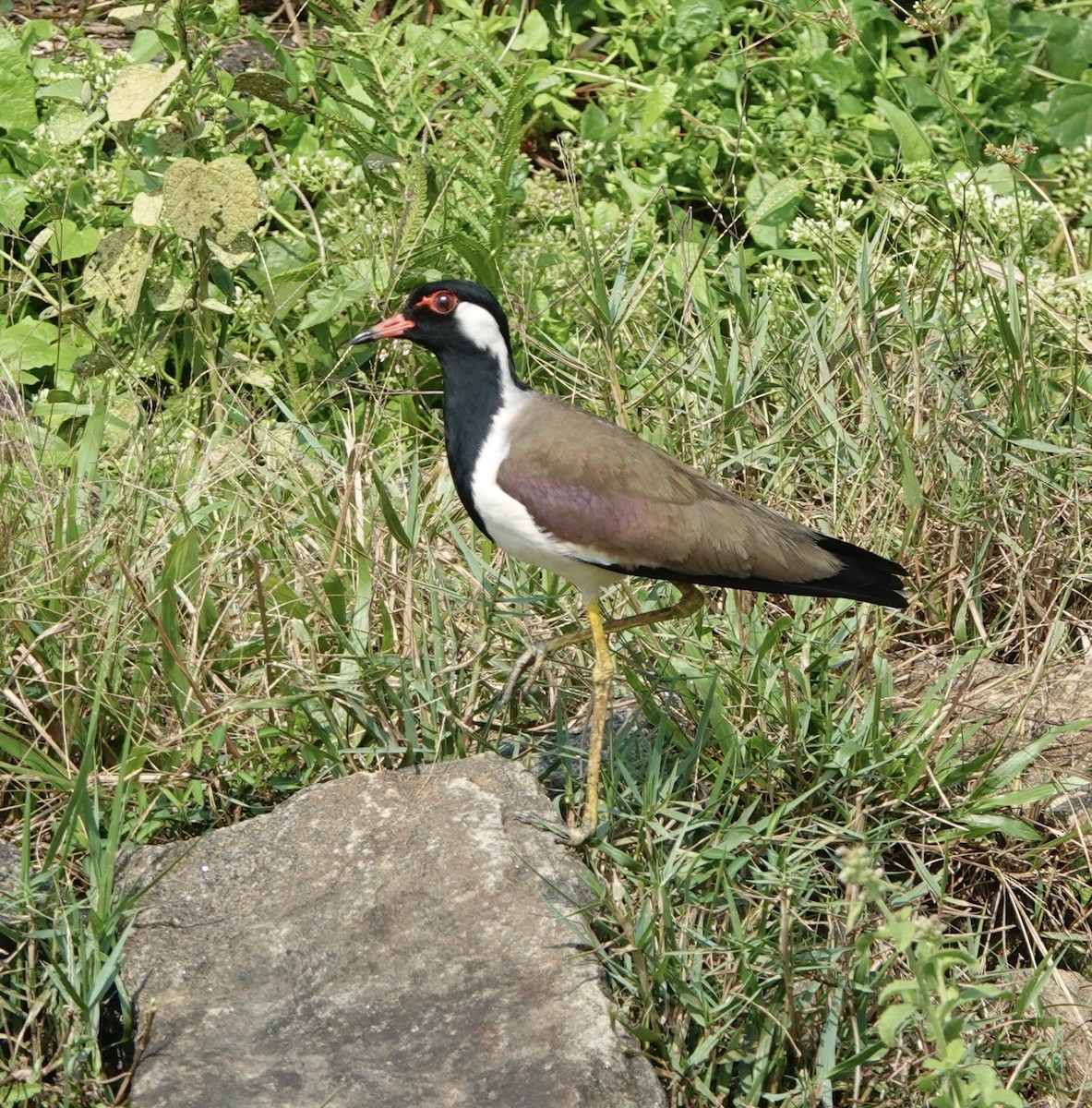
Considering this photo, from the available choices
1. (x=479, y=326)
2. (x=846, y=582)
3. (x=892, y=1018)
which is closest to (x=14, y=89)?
(x=479, y=326)

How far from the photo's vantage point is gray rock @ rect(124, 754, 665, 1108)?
2.97m

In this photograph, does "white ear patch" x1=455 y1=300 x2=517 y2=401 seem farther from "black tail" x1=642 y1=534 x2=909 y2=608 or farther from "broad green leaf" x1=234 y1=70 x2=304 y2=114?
"broad green leaf" x1=234 y1=70 x2=304 y2=114

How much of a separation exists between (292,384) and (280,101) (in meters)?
0.85

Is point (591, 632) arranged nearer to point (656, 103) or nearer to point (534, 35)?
point (656, 103)

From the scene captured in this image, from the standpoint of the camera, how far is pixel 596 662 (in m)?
3.74

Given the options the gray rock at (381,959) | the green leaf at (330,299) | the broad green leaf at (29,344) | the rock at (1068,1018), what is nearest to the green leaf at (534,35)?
the green leaf at (330,299)

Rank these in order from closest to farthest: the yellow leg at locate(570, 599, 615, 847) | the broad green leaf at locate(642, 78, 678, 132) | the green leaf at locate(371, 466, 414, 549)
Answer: the yellow leg at locate(570, 599, 615, 847)
the green leaf at locate(371, 466, 414, 549)
the broad green leaf at locate(642, 78, 678, 132)

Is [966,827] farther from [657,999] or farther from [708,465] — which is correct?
[708,465]

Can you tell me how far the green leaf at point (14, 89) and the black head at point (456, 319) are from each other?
2.52 m

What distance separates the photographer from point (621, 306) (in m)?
4.79

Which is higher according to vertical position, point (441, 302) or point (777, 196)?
point (441, 302)

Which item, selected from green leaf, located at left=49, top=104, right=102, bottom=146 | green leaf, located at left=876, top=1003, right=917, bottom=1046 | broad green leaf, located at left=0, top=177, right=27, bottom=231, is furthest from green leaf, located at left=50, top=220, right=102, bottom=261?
green leaf, located at left=876, top=1003, right=917, bottom=1046

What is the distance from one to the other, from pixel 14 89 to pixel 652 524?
11.0 ft

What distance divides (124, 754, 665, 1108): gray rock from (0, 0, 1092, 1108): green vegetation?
0.37 ft
